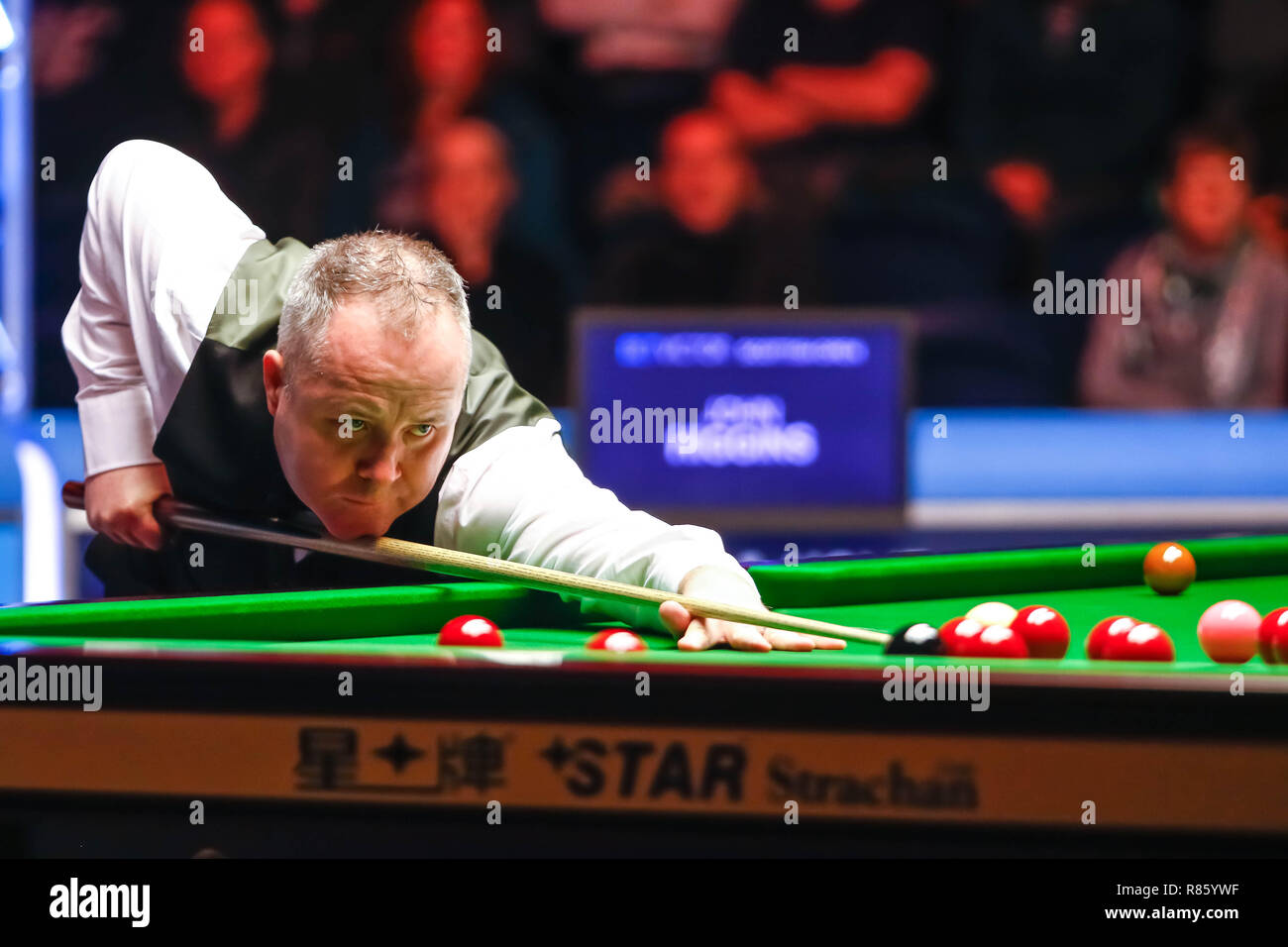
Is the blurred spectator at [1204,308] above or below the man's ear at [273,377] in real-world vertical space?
above

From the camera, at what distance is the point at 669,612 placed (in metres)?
2.00

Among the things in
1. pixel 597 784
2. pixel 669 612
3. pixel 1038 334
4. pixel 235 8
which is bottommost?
pixel 597 784

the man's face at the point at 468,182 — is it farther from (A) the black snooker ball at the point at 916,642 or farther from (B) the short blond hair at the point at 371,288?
(A) the black snooker ball at the point at 916,642

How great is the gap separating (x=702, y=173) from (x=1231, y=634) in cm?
451

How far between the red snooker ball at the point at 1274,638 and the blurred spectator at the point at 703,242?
13.8 ft

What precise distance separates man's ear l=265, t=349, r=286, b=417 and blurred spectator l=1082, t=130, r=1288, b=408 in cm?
414

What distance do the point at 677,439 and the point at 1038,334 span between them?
2.59 meters

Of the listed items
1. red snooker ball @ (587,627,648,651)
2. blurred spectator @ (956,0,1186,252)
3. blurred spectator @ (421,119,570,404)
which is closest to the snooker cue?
red snooker ball @ (587,627,648,651)

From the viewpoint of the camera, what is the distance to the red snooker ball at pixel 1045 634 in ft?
6.50

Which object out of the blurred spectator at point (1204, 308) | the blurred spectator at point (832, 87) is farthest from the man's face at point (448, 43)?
the blurred spectator at point (1204, 308)

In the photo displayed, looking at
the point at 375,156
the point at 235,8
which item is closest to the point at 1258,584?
the point at 375,156

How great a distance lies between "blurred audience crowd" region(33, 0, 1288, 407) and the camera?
20.3ft

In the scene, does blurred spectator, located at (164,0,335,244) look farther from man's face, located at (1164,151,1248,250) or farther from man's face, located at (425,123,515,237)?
man's face, located at (1164,151,1248,250)
